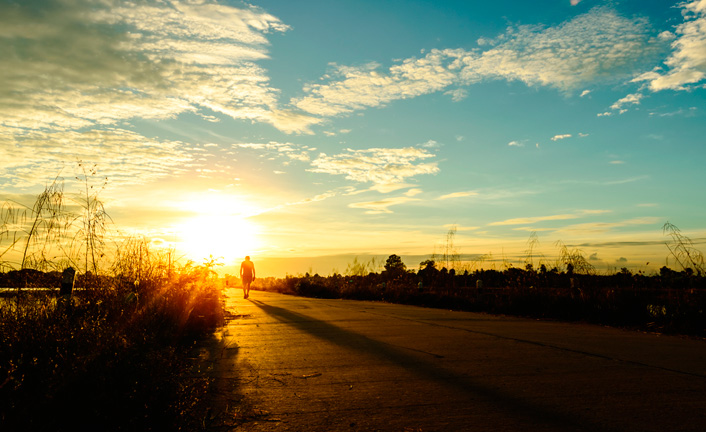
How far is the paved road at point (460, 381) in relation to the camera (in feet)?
14.4

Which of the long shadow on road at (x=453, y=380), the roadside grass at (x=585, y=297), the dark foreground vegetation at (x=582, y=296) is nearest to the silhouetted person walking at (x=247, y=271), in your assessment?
the dark foreground vegetation at (x=582, y=296)

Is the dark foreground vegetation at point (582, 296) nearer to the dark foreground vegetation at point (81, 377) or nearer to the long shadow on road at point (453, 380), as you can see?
the long shadow on road at point (453, 380)

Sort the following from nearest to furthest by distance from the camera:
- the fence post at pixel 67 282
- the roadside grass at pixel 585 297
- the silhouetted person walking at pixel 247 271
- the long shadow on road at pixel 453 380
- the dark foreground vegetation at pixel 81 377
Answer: the dark foreground vegetation at pixel 81 377 < the long shadow on road at pixel 453 380 < the fence post at pixel 67 282 < the roadside grass at pixel 585 297 < the silhouetted person walking at pixel 247 271

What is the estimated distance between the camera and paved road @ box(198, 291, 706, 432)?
4.40 meters

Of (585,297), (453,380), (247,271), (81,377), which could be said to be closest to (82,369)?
(81,377)

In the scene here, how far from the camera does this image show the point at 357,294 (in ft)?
85.8

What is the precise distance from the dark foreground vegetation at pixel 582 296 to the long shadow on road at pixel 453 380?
6528 mm

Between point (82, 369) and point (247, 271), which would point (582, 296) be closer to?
point (82, 369)

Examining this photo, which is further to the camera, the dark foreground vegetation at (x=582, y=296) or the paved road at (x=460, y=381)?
the dark foreground vegetation at (x=582, y=296)

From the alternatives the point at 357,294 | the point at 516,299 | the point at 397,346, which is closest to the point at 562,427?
the point at 397,346

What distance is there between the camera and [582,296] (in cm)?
1328

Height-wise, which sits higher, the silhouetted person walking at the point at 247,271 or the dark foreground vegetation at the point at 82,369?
the silhouetted person walking at the point at 247,271

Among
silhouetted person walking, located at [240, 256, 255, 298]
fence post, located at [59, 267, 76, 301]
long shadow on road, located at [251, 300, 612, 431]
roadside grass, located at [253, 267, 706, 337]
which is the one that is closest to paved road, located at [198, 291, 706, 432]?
long shadow on road, located at [251, 300, 612, 431]

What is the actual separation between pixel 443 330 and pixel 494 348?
2436 millimetres
